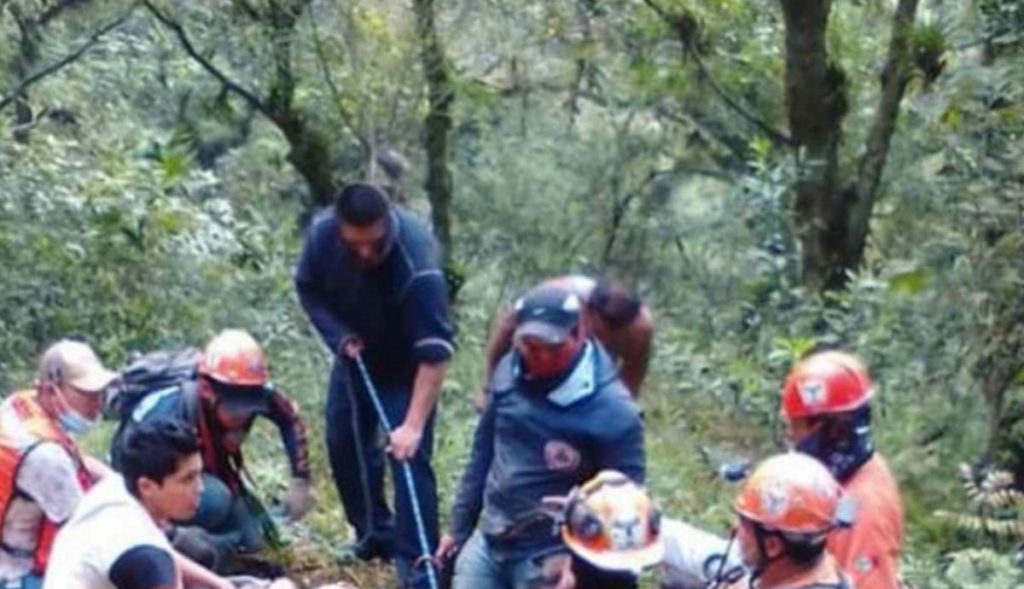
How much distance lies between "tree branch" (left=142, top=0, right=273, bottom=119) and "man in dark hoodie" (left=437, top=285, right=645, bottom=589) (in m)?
8.73

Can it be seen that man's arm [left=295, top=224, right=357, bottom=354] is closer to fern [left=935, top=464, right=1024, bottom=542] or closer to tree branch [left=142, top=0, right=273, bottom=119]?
fern [left=935, top=464, right=1024, bottom=542]

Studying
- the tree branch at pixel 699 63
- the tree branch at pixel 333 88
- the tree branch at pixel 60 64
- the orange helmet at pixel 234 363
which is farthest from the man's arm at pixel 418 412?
the tree branch at pixel 699 63

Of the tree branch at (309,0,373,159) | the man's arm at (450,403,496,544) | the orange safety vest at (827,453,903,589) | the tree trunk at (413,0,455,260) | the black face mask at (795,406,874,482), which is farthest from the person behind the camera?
the tree trunk at (413,0,455,260)

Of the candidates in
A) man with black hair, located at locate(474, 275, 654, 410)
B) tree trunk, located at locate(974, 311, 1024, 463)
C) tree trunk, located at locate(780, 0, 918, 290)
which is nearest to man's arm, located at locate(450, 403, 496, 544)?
man with black hair, located at locate(474, 275, 654, 410)

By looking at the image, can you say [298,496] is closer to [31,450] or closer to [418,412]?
[418,412]

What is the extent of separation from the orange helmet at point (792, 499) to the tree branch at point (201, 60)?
403 inches

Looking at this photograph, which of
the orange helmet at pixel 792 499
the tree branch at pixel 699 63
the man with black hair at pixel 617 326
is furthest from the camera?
the tree branch at pixel 699 63

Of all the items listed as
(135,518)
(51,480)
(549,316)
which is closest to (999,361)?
(549,316)

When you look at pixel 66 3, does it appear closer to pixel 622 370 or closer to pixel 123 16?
pixel 123 16

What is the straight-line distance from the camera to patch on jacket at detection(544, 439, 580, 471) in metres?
6.38

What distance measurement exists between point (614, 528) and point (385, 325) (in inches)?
108

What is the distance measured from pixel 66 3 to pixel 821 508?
1142 cm

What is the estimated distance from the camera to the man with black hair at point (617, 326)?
6.99 meters

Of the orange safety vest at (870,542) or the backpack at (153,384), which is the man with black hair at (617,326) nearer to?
the backpack at (153,384)
